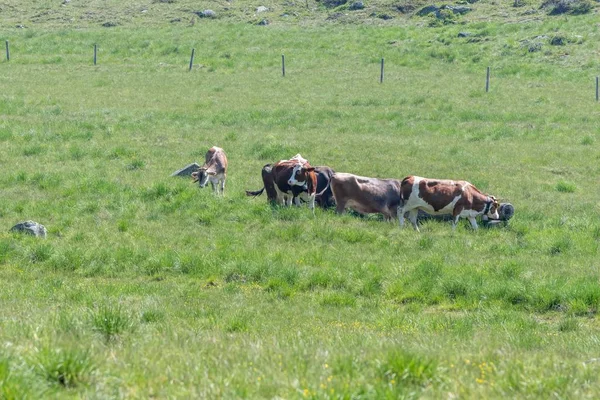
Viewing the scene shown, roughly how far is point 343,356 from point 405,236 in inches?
370

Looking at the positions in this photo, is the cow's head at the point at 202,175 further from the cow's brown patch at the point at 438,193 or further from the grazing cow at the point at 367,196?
the cow's brown patch at the point at 438,193

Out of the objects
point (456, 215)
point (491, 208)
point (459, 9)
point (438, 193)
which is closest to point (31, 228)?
point (438, 193)

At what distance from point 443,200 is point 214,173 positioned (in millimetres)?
5496

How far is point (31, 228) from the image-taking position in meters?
14.4

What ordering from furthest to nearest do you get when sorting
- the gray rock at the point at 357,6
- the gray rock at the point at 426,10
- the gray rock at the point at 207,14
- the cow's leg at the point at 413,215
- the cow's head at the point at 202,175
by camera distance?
the gray rock at the point at 207,14
the gray rock at the point at 357,6
the gray rock at the point at 426,10
the cow's head at the point at 202,175
the cow's leg at the point at 413,215

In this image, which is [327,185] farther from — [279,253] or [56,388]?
[56,388]

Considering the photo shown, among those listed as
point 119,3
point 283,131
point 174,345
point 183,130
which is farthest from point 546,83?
point 119,3

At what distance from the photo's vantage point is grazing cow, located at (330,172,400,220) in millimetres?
17703

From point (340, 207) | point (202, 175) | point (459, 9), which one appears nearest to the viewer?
point (340, 207)

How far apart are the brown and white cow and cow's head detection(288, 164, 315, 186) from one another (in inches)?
85.5

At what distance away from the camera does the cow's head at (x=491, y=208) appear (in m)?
16.7

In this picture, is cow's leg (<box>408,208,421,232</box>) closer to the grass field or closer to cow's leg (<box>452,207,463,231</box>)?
the grass field

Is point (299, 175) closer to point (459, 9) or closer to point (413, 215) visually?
point (413, 215)

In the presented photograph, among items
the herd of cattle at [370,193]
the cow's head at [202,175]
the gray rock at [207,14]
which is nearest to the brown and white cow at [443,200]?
the herd of cattle at [370,193]
